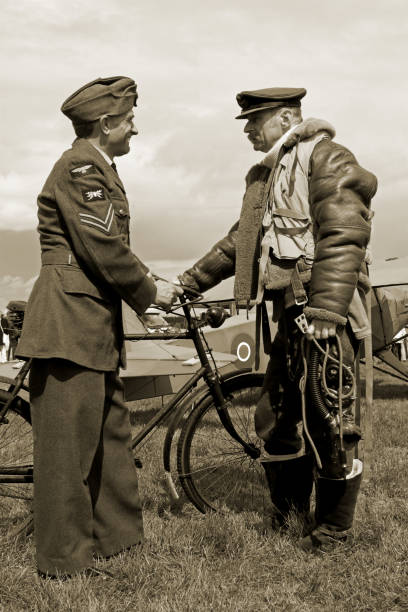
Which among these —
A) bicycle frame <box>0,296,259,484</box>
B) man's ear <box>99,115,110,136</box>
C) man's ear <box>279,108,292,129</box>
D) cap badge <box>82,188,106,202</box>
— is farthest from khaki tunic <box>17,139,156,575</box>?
man's ear <box>279,108,292,129</box>

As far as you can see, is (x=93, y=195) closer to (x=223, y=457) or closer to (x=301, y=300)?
(x=301, y=300)

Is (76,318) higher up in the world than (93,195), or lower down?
lower down

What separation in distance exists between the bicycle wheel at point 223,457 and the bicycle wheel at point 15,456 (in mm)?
913

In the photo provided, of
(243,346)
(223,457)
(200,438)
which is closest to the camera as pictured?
(200,438)

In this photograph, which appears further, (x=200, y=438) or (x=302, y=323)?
(x=200, y=438)

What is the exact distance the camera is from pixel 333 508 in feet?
11.3

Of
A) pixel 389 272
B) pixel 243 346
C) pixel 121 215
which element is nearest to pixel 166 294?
pixel 121 215

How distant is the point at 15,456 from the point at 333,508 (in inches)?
73.2

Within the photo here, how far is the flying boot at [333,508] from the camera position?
344cm

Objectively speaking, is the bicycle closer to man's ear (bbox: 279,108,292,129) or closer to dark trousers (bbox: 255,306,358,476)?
dark trousers (bbox: 255,306,358,476)

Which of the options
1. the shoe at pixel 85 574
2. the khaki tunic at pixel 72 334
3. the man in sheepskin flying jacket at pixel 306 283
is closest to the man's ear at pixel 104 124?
the khaki tunic at pixel 72 334

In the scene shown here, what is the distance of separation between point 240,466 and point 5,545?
1.51 m

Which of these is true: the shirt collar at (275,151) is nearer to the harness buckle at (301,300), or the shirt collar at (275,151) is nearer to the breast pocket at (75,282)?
the harness buckle at (301,300)

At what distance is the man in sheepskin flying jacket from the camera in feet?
10.5
